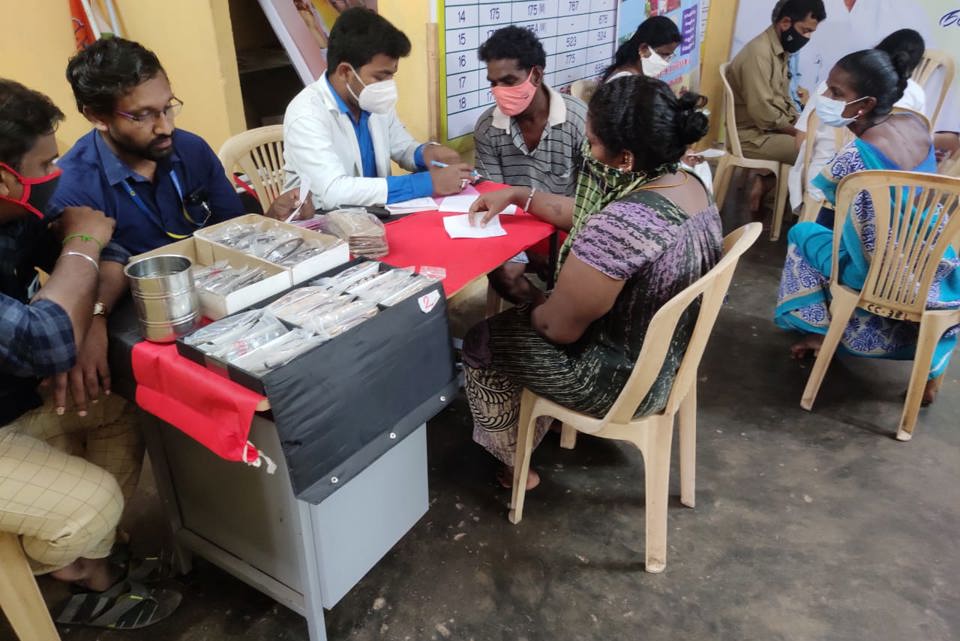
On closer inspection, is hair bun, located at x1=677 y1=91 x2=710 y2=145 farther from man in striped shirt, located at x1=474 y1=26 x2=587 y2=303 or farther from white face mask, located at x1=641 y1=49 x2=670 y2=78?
white face mask, located at x1=641 y1=49 x2=670 y2=78

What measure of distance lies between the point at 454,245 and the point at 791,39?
3.70 m

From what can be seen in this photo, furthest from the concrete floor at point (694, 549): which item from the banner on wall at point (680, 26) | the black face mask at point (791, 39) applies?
the black face mask at point (791, 39)

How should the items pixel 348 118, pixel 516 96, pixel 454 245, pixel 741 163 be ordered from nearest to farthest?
1. pixel 454 245
2. pixel 348 118
3. pixel 516 96
4. pixel 741 163

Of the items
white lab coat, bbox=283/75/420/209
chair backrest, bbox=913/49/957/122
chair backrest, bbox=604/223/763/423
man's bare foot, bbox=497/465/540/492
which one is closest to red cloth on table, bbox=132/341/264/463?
chair backrest, bbox=604/223/763/423

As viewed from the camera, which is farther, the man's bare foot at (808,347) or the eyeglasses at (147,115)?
the man's bare foot at (808,347)

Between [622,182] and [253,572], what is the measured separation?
1313 mm

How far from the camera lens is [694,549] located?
1.92 m

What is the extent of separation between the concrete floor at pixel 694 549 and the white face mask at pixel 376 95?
45.3 inches

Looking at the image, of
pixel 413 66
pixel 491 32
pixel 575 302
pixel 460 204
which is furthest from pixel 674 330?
pixel 491 32

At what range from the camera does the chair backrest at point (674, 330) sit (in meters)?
→ 1.42

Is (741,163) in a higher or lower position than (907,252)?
lower

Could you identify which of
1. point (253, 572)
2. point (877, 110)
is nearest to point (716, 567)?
point (253, 572)

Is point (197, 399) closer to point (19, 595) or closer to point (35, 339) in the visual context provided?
point (35, 339)

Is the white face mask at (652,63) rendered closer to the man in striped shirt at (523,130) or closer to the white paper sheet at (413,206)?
the man in striped shirt at (523,130)
